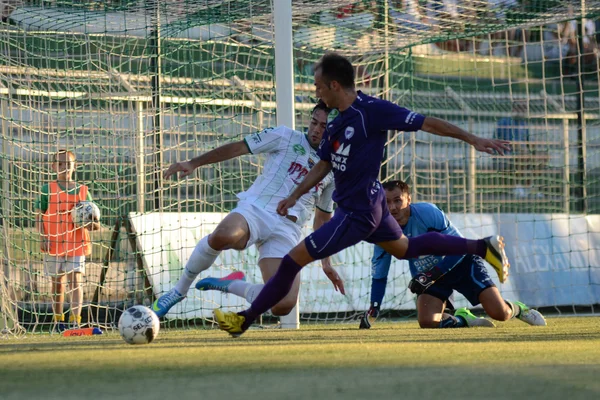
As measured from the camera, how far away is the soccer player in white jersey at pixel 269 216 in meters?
6.73

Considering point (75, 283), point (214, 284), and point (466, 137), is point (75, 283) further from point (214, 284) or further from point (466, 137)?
point (466, 137)

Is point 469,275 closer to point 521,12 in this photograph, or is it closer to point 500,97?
point 521,12

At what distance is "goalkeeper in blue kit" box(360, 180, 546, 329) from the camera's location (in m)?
7.70

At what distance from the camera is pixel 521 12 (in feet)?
34.7

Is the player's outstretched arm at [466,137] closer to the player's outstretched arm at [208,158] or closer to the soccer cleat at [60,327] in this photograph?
the player's outstretched arm at [208,158]

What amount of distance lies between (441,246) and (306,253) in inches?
38.1

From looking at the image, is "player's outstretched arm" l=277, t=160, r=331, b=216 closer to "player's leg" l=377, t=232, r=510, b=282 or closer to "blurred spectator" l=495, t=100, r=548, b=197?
"player's leg" l=377, t=232, r=510, b=282

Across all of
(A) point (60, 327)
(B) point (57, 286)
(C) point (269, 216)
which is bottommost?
(A) point (60, 327)

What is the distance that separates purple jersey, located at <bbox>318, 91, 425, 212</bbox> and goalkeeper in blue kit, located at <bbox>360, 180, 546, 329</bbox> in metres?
1.94

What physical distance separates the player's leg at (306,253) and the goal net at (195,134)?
3.35m

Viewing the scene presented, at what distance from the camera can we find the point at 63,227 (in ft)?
31.0

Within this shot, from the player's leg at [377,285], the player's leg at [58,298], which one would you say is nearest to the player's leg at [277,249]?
the player's leg at [377,285]

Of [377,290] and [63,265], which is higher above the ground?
[63,265]

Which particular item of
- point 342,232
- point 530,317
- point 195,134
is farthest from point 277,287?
point 195,134
